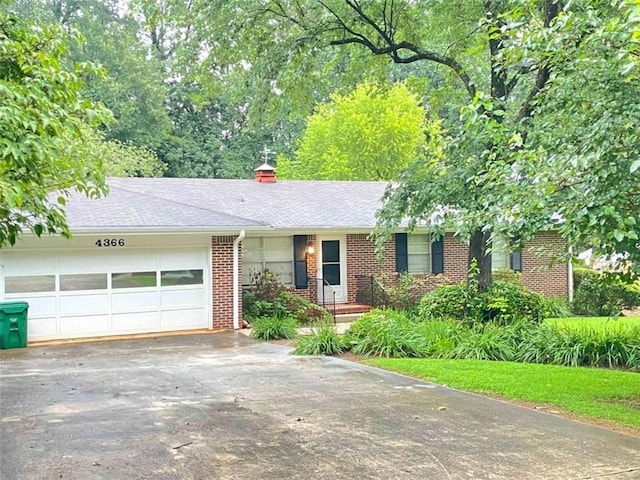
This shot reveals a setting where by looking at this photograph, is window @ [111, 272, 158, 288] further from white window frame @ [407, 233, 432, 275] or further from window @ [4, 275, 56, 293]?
white window frame @ [407, 233, 432, 275]

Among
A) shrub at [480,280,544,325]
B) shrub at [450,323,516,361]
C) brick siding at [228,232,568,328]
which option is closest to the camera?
shrub at [450,323,516,361]

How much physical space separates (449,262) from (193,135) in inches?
857

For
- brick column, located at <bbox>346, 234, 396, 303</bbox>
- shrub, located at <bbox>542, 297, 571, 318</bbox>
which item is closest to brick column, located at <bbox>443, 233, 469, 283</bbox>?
brick column, located at <bbox>346, 234, 396, 303</bbox>

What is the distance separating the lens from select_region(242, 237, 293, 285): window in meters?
17.3

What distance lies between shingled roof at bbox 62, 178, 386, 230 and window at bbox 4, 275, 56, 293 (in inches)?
55.7

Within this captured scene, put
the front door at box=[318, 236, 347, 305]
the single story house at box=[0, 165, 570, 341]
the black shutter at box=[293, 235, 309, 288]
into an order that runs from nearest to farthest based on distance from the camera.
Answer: the single story house at box=[0, 165, 570, 341] → the black shutter at box=[293, 235, 309, 288] → the front door at box=[318, 236, 347, 305]

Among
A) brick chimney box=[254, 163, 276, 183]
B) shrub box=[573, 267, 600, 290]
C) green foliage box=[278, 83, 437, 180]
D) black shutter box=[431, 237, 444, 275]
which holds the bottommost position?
shrub box=[573, 267, 600, 290]

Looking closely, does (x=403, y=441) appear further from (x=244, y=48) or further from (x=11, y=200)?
(x=244, y=48)

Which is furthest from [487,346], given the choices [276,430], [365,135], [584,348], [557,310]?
[365,135]

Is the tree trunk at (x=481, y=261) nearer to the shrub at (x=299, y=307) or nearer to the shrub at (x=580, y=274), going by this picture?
the shrub at (x=299, y=307)

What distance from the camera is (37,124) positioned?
471 centimetres

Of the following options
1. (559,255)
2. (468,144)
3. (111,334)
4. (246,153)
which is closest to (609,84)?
(559,255)

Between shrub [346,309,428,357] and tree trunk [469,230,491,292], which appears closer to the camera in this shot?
shrub [346,309,428,357]

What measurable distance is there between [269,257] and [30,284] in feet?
21.1
